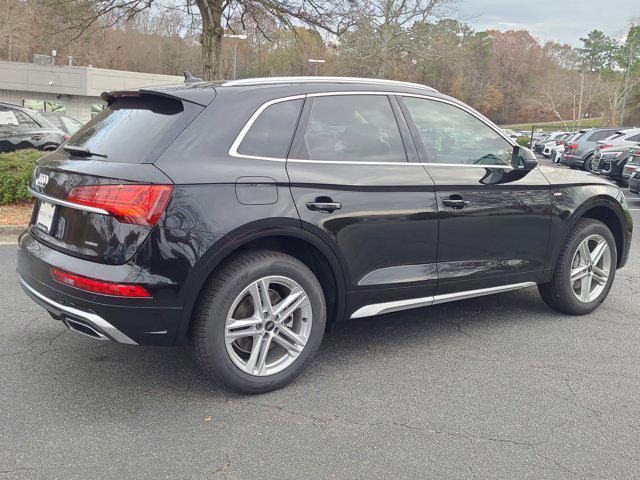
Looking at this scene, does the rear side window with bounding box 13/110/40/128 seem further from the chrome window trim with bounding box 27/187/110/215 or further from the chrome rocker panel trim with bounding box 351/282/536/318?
the chrome rocker panel trim with bounding box 351/282/536/318

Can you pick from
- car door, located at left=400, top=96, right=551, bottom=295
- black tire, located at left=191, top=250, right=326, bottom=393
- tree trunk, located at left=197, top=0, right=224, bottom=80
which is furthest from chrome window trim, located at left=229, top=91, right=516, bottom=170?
tree trunk, located at left=197, top=0, right=224, bottom=80


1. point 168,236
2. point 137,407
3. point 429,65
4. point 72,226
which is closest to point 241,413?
point 137,407

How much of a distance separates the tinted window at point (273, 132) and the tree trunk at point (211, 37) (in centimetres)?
1107

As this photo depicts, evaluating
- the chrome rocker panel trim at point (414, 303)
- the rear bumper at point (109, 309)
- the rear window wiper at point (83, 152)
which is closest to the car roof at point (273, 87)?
the rear window wiper at point (83, 152)

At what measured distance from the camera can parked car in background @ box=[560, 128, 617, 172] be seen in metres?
20.4

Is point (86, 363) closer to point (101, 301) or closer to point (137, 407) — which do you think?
point (137, 407)

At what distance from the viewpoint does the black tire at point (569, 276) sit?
4621 millimetres

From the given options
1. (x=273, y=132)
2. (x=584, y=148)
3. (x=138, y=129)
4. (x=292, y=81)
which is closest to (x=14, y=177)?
(x=138, y=129)

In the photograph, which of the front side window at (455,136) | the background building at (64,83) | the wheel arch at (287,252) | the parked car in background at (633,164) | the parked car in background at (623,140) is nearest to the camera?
the wheel arch at (287,252)

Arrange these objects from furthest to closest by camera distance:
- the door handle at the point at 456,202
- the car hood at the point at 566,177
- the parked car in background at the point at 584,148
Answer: the parked car in background at the point at 584,148 → the car hood at the point at 566,177 → the door handle at the point at 456,202

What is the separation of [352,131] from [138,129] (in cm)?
126

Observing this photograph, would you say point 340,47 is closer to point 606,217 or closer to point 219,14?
point 219,14

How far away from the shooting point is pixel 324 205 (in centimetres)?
337

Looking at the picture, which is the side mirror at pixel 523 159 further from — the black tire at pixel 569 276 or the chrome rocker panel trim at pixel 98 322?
the chrome rocker panel trim at pixel 98 322
